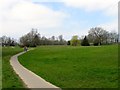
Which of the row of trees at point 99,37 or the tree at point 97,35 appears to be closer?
the tree at point 97,35

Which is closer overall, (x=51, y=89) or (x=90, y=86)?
(x=51, y=89)

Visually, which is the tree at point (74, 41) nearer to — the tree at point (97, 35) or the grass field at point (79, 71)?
the tree at point (97, 35)

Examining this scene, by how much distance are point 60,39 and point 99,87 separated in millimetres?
166641

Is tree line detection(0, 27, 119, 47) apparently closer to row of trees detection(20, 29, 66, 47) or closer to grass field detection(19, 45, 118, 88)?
row of trees detection(20, 29, 66, 47)

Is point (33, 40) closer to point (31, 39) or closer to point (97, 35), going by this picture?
point (31, 39)

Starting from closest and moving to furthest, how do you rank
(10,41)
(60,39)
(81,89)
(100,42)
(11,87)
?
(81,89)
(11,87)
(100,42)
(10,41)
(60,39)

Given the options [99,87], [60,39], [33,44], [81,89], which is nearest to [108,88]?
[99,87]

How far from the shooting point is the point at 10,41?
157 meters

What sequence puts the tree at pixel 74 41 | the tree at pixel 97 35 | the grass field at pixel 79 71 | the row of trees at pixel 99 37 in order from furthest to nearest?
the tree at pixel 74 41 → the row of trees at pixel 99 37 → the tree at pixel 97 35 → the grass field at pixel 79 71

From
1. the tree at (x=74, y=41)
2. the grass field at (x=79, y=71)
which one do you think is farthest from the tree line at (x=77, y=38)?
the grass field at (x=79, y=71)

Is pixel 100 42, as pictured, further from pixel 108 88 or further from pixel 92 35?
pixel 108 88

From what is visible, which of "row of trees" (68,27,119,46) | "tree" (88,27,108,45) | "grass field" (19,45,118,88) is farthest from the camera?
"row of trees" (68,27,119,46)

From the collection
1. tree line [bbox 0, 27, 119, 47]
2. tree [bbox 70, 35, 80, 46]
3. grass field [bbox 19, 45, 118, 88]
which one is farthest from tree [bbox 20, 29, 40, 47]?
grass field [bbox 19, 45, 118, 88]

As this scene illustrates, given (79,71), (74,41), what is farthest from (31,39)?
(79,71)
